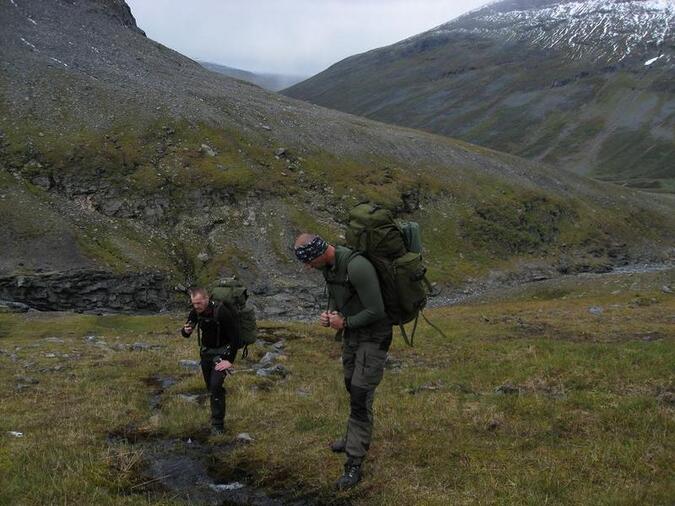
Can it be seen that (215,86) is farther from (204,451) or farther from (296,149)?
(204,451)

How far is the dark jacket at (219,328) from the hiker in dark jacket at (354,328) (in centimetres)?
367

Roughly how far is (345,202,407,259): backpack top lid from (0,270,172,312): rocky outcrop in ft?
164

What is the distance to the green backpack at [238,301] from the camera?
518 inches

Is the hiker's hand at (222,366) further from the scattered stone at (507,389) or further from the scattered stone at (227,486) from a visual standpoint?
the scattered stone at (507,389)

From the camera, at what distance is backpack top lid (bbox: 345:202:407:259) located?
9.41 m

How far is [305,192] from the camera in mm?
76500

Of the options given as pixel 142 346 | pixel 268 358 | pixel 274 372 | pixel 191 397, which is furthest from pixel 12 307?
pixel 191 397

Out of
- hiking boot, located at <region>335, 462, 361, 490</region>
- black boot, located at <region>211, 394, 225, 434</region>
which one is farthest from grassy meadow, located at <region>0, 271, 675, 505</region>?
black boot, located at <region>211, 394, 225, 434</region>

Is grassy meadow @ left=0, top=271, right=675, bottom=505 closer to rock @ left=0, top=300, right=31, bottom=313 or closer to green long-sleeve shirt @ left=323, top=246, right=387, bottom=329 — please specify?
green long-sleeve shirt @ left=323, top=246, right=387, bottom=329

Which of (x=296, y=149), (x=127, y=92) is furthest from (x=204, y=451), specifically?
(x=127, y=92)

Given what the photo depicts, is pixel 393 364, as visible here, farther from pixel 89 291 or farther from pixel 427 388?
pixel 89 291

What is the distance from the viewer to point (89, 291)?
181 ft

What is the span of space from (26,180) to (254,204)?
81.7 feet

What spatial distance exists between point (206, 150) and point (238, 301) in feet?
219
